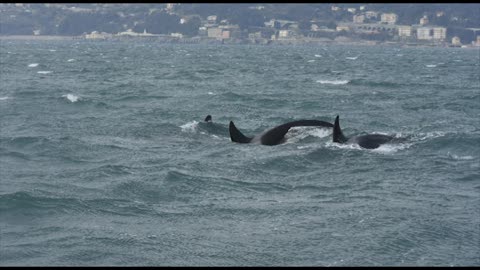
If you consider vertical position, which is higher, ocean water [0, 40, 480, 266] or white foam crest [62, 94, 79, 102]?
ocean water [0, 40, 480, 266]

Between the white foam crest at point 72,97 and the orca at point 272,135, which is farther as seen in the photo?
the white foam crest at point 72,97

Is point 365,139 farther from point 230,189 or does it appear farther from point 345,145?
point 230,189

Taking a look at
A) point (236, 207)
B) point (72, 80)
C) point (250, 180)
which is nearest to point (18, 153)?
point (250, 180)

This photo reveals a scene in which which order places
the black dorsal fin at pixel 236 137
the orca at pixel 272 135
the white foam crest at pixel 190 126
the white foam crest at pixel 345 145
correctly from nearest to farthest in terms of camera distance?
the white foam crest at pixel 345 145 → the orca at pixel 272 135 → the black dorsal fin at pixel 236 137 → the white foam crest at pixel 190 126

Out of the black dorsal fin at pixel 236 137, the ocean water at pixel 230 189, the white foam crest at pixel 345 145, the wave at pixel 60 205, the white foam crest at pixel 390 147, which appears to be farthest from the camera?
the black dorsal fin at pixel 236 137

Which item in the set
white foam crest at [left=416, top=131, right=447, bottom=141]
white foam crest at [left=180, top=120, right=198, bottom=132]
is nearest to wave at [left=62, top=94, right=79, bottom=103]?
white foam crest at [left=180, top=120, right=198, bottom=132]

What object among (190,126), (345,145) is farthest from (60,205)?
(190,126)

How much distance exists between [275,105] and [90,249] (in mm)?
24048

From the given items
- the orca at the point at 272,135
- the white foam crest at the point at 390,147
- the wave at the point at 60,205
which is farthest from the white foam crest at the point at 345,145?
the wave at the point at 60,205

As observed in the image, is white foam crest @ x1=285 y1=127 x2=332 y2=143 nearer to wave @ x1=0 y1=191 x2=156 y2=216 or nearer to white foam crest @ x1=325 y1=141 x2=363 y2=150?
white foam crest @ x1=325 y1=141 x2=363 y2=150

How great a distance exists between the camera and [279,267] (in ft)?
40.4

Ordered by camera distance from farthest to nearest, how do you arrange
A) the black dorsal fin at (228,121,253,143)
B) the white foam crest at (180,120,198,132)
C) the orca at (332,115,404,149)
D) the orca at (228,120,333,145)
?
the white foam crest at (180,120,198,132) < the black dorsal fin at (228,121,253,143) < the orca at (228,120,333,145) < the orca at (332,115,404,149)

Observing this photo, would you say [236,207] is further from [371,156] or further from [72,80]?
[72,80]

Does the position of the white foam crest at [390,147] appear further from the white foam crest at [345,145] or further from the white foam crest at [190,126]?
the white foam crest at [190,126]
